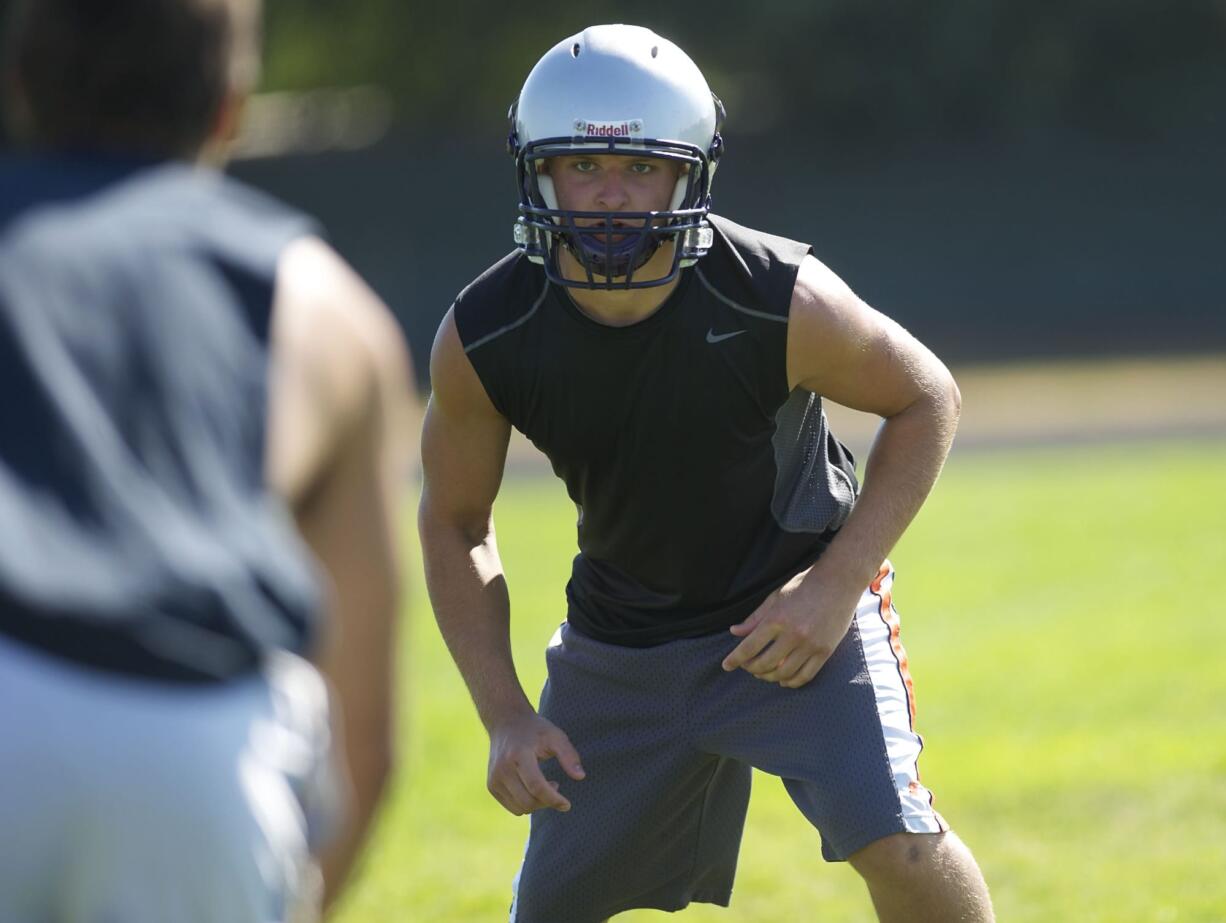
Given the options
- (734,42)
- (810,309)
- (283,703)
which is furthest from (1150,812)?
(734,42)

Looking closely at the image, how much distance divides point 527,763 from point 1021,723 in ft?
16.0

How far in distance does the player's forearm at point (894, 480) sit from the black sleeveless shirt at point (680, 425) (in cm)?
21

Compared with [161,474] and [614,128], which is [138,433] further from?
[614,128]

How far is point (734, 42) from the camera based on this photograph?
26.4m

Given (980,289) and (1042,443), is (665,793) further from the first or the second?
(980,289)

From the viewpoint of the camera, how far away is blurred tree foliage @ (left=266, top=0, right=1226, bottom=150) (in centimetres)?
2589

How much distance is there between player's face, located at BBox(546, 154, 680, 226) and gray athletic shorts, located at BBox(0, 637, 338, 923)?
7.14ft

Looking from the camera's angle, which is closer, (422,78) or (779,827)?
(779,827)

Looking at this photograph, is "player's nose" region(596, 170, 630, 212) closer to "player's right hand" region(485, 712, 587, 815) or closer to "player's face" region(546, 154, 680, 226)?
"player's face" region(546, 154, 680, 226)

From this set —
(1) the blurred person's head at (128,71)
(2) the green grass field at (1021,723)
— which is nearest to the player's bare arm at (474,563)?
(2) the green grass field at (1021,723)

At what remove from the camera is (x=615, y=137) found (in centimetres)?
392

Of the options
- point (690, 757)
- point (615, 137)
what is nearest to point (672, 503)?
point (690, 757)

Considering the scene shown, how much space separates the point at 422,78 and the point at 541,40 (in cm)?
215

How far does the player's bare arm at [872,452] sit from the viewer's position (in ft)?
12.7
